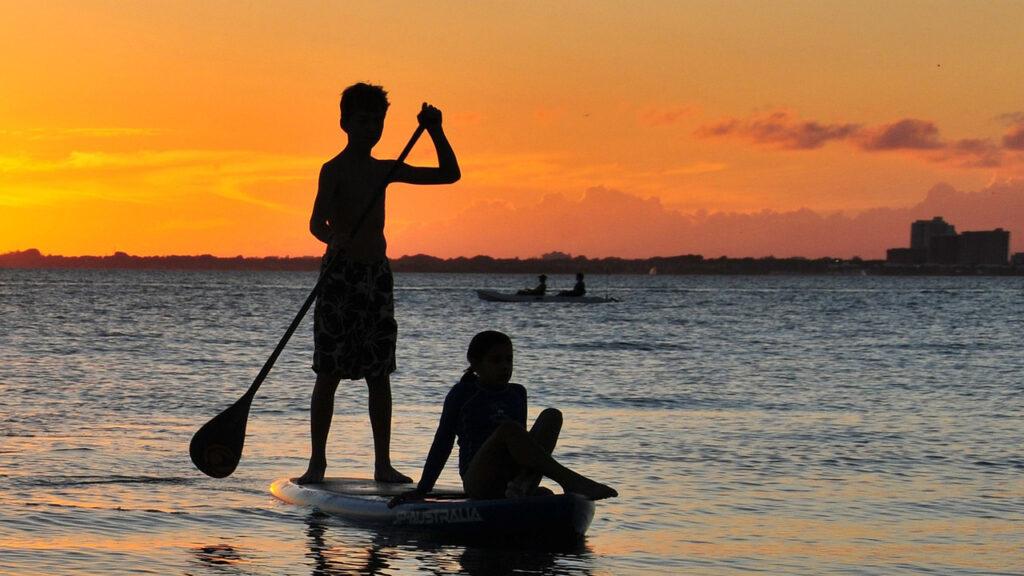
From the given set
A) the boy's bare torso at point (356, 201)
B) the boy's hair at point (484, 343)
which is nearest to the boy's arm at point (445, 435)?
the boy's hair at point (484, 343)

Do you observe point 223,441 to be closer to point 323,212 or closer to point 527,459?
point 323,212

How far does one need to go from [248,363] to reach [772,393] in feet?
34.6

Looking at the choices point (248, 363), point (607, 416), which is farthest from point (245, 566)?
point (248, 363)

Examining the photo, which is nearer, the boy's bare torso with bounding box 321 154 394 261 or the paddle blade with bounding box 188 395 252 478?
the boy's bare torso with bounding box 321 154 394 261

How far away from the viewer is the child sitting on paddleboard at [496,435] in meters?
7.50

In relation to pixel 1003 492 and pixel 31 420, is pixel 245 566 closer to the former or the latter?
pixel 1003 492

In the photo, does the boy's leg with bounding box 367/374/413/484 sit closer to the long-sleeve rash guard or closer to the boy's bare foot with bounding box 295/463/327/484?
the boy's bare foot with bounding box 295/463/327/484

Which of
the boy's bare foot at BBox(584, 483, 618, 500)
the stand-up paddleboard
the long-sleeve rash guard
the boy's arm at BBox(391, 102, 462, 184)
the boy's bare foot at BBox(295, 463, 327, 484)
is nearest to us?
the boy's bare foot at BBox(584, 483, 618, 500)

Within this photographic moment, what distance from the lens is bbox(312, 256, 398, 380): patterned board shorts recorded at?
28.9 feet

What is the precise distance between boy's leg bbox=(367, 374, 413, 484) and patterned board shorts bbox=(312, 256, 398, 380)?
12 centimetres

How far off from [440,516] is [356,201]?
2.10m

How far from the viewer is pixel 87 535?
782cm

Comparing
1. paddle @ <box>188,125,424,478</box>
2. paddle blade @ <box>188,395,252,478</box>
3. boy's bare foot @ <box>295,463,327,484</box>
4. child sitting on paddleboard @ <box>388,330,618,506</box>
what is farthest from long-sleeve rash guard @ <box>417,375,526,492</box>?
paddle blade @ <box>188,395,252,478</box>

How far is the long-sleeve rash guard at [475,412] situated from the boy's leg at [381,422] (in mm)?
1280
